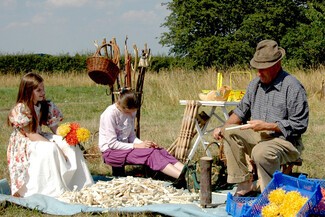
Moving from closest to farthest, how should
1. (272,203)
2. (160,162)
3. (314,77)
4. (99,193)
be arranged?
(272,203) → (99,193) → (160,162) → (314,77)

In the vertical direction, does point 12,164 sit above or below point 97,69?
below

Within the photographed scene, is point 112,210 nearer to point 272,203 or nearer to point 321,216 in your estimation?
point 272,203

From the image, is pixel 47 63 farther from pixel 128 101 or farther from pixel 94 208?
pixel 94 208

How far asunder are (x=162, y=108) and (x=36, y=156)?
929 cm

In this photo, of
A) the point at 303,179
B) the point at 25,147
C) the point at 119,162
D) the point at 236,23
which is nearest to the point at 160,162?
the point at 119,162

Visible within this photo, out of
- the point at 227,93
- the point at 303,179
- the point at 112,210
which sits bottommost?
the point at 112,210

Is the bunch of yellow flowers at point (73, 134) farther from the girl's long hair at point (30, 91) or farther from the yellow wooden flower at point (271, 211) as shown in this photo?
the yellow wooden flower at point (271, 211)

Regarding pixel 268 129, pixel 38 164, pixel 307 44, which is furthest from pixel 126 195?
pixel 307 44

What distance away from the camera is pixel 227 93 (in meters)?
6.85

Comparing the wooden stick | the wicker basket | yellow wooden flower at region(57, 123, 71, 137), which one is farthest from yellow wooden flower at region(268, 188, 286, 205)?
the wicker basket

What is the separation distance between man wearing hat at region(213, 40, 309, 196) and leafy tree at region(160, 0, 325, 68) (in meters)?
28.9

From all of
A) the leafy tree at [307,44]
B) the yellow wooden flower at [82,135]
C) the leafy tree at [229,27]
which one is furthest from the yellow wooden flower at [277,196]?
the leafy tree at [229,27]

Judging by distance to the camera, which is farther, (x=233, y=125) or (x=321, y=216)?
(x=233, y=125)

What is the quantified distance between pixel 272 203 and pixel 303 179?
39 cm
